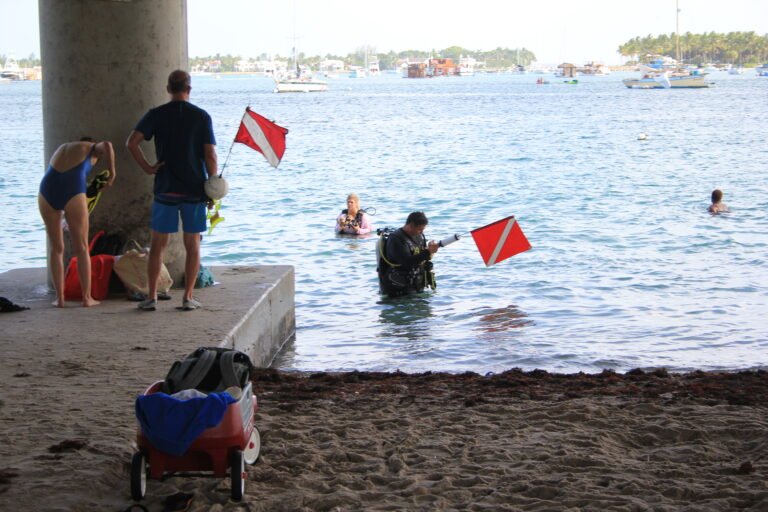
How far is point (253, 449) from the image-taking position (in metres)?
4.95

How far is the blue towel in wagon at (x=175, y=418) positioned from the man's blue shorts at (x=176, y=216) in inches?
132

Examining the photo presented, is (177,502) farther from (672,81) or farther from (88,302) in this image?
(672,81)

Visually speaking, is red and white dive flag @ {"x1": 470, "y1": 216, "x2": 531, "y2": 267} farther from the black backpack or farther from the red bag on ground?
the black backpack

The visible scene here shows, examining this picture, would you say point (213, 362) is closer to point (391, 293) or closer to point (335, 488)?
point (335, 488)

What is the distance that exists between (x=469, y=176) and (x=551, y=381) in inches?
904

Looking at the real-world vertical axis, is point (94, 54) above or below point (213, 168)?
above

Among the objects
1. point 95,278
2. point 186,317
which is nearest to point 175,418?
point 186,317

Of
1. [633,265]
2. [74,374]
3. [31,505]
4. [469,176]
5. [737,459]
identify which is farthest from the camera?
[469,176]

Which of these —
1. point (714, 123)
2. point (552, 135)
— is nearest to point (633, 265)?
point (552, 135)

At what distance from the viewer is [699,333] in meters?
9.88

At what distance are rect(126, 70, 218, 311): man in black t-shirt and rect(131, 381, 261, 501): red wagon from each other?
329 cm

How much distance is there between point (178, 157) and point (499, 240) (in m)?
5.76

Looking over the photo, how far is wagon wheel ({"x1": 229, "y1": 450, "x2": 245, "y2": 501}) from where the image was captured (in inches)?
173

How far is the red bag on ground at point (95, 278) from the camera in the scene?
8102mm
